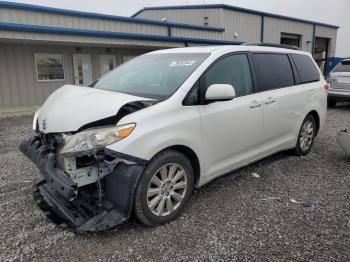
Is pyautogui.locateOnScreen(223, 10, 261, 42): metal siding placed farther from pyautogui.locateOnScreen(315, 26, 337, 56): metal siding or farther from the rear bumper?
the rear bumper

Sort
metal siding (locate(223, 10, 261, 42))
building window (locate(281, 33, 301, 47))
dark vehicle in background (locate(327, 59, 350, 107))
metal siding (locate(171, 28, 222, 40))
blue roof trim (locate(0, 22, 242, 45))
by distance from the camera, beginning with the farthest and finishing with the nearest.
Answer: building window (locate(281, 33, 301, 47))
metal siding (locate(223, 10, 261, 42))
metal siding (locate(171, 28, 222, 40))
dark vehicle in background (locate(327, 59, 350, 107))
blue roof trim (locate(0, 22, 242, 45))

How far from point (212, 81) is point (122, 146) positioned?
1404mm

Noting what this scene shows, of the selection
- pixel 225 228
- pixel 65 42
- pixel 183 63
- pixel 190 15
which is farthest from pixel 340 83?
pixel 190 15

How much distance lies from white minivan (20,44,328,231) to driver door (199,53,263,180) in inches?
0.5

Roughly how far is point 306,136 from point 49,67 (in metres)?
11.0

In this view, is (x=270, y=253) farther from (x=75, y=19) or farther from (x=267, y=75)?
(x=75, y=19)

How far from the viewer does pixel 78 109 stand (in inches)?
114

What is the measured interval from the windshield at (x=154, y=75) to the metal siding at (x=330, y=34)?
25381mm

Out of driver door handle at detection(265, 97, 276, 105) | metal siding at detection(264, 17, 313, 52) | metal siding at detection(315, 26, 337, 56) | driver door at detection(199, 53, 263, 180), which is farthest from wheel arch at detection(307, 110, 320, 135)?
metal siding at detection(315, 26, 337, 56)

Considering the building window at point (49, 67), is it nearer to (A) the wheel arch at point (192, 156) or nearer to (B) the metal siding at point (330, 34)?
(A) the wheel arch at point (192, 156)

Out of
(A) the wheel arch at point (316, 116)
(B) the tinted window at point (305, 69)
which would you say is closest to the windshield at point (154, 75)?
(B) the tinted window at point (305, 69)

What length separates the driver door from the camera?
3344mm

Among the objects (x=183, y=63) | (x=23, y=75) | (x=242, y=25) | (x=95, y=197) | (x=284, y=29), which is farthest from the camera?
(x=284, y=29)

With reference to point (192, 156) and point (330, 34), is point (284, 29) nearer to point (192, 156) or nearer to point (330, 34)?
point (330, 34)
